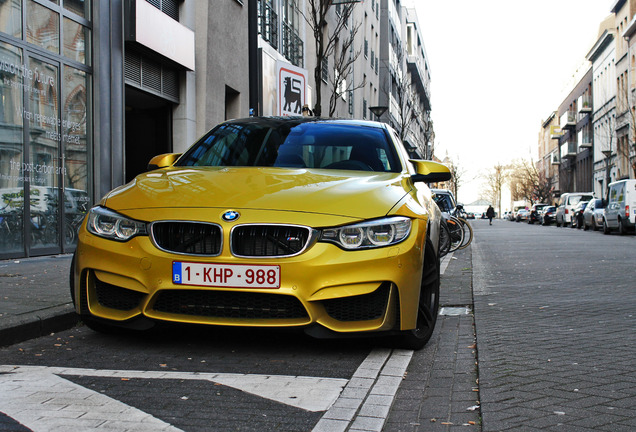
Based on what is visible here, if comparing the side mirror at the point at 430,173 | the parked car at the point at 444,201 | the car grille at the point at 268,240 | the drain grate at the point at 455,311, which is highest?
the side mirror at the point at 430,173

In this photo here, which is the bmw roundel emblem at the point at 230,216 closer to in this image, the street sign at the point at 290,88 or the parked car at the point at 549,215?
the street sign at the point at 290,88

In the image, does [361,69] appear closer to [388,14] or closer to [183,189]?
[388,14]

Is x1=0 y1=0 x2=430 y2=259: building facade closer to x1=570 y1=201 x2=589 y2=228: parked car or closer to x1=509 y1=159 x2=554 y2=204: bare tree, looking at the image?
x1=570 y1=201 x2=589 y2=228: parked car

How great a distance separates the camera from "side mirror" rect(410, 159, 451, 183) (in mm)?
5547

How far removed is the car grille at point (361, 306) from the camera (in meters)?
4.30

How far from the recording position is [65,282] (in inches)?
290

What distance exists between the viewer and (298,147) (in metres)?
5.77

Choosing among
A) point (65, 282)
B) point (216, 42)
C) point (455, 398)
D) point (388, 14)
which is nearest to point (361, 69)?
point (388, 14)

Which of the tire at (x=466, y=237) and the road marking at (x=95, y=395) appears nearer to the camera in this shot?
the road marking at (x=95, y=395)

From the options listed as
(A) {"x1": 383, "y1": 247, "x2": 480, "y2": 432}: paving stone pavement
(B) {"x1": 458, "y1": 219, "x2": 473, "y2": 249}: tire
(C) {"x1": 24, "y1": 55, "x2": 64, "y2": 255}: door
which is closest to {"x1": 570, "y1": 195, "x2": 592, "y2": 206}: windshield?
(B) {"x1": 458, "y1": 219, "x2": 473, "y2": 249}: tire

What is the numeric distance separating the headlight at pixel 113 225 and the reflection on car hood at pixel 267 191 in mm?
75

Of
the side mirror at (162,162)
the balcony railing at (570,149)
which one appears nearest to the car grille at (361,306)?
the side mirror at (162,162)

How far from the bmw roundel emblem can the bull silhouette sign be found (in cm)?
856

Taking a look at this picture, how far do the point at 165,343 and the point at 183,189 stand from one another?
3.30 feet
